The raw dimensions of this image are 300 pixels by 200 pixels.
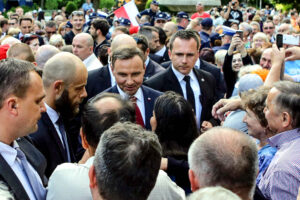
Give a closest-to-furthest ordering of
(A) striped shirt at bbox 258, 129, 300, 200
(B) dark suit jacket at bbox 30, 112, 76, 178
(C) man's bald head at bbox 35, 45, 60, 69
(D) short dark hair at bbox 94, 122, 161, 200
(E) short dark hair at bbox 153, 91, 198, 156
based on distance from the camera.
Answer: (D) short dark hair at bbox 94, 122, 161, 200
(A) striped shirt at bbox 258, 129, 300, 200
(E) short dark hair at bbox 153, 91, 198, 156
(B) dark suit jacket at bbox 30, 112, 76, 178
(C) man's bald head at bbox 35, 45, 60, 69

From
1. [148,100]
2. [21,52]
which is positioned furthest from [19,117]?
[21,52]

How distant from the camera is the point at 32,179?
8.01 ft

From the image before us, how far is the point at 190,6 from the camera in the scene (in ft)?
70.5

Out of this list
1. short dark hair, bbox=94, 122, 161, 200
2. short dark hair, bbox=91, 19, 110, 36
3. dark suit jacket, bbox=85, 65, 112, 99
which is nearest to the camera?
short dark hair, bbox=94, 122, 161, 200

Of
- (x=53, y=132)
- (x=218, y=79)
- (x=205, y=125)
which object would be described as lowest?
(x=205, y=125)

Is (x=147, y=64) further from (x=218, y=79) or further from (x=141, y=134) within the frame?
(x=141, y=134)

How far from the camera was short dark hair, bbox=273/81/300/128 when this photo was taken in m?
3.31

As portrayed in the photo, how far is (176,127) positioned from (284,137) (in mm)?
860

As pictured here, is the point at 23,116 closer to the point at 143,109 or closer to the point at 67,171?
the point at 67,171

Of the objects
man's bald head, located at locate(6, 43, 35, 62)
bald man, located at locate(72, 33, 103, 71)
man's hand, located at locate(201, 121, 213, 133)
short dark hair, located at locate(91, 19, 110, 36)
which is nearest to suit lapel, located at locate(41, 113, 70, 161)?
man's hand, located at locate(201, 121, 213, 133)

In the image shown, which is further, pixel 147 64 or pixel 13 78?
pixel 147 64

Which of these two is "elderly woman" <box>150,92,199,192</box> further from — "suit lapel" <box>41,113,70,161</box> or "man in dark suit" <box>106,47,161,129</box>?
"man in dark suit" <box>106,47,161,129</box>

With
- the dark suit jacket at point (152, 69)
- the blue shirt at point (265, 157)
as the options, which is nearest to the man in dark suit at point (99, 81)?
the dark suit jacket at point (152, 69)

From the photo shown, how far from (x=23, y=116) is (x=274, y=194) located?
1794mm
